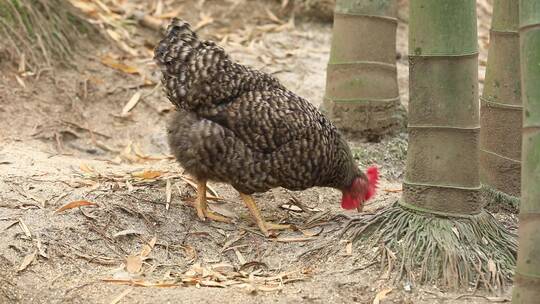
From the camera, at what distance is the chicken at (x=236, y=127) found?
5207 millimetres

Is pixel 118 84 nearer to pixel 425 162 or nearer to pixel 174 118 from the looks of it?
pixel 174 118

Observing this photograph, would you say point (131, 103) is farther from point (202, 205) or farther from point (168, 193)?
point (202, 205)

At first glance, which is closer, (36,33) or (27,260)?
(27,260)

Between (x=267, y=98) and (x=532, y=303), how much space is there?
218cm

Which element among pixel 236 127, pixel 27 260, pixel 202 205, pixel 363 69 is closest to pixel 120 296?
pixel 27 260

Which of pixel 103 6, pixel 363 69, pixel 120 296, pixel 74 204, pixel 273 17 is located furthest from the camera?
pixel 273 17

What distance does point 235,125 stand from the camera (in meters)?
5.20

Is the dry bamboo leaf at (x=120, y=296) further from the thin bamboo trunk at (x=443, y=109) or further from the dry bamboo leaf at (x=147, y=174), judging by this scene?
the thin bamboo trunk at (x=443, y=109)

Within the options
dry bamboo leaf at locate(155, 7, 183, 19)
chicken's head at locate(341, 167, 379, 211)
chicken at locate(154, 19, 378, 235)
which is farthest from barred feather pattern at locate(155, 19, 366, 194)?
dry bamboo leaf at locate(155, 7, 183, 19)

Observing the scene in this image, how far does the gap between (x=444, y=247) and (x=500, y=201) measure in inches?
43.8

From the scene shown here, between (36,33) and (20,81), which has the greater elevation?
(36,33)

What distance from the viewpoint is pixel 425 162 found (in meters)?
4.60

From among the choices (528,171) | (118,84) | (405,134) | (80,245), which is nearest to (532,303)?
(528,171)

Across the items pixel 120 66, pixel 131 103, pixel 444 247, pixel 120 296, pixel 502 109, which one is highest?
pixel 120 66
